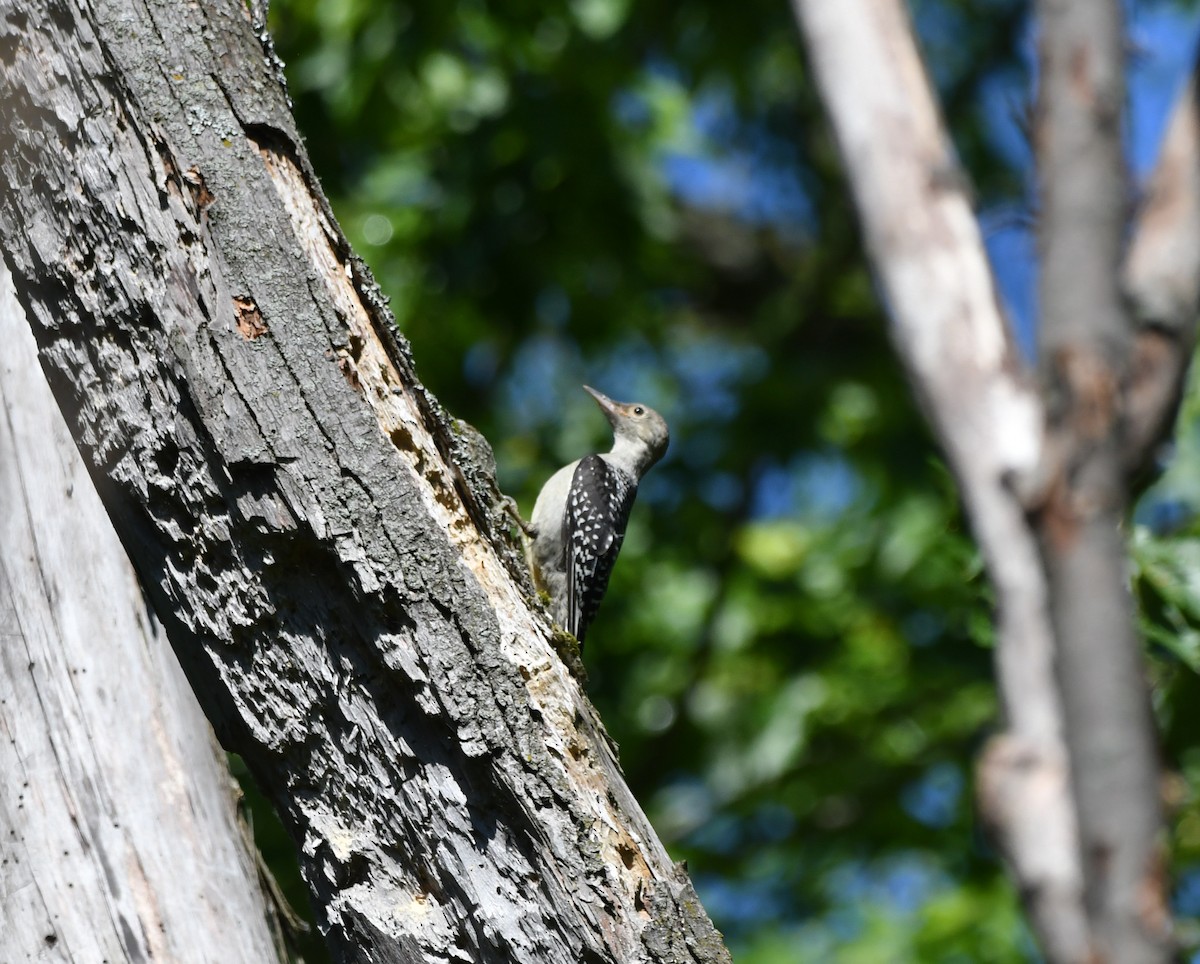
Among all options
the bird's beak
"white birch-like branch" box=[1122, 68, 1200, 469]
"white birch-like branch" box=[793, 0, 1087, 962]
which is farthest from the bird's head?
"white birch-like branch" box=[1122, 68, 1200, 469]

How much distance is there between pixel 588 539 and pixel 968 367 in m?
3.45

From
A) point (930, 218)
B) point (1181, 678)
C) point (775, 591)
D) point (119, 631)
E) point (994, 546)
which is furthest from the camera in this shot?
point (775, 591)

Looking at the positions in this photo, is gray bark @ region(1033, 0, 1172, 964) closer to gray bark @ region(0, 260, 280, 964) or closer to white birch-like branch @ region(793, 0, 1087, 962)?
white birch-like branch @ region(793, 0, 1087, 962)

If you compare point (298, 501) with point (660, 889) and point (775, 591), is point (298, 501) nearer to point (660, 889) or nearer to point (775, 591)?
point (660, 889)

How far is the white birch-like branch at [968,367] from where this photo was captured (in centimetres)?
230

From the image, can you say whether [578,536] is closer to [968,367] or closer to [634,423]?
[634,423]

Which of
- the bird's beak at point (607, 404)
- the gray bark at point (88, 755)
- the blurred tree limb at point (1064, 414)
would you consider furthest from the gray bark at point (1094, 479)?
the bird's beak at point (607, 404)

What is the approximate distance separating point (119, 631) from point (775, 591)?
544cm

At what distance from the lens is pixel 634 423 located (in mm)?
7246

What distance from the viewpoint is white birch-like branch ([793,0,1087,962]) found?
90.7 inches

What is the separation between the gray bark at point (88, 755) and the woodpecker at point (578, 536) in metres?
2.77

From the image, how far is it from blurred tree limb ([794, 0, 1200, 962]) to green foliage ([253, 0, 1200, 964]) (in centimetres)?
345

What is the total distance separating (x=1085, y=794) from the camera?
6.72ft

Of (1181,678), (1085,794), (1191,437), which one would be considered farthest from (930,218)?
(1191,437)
